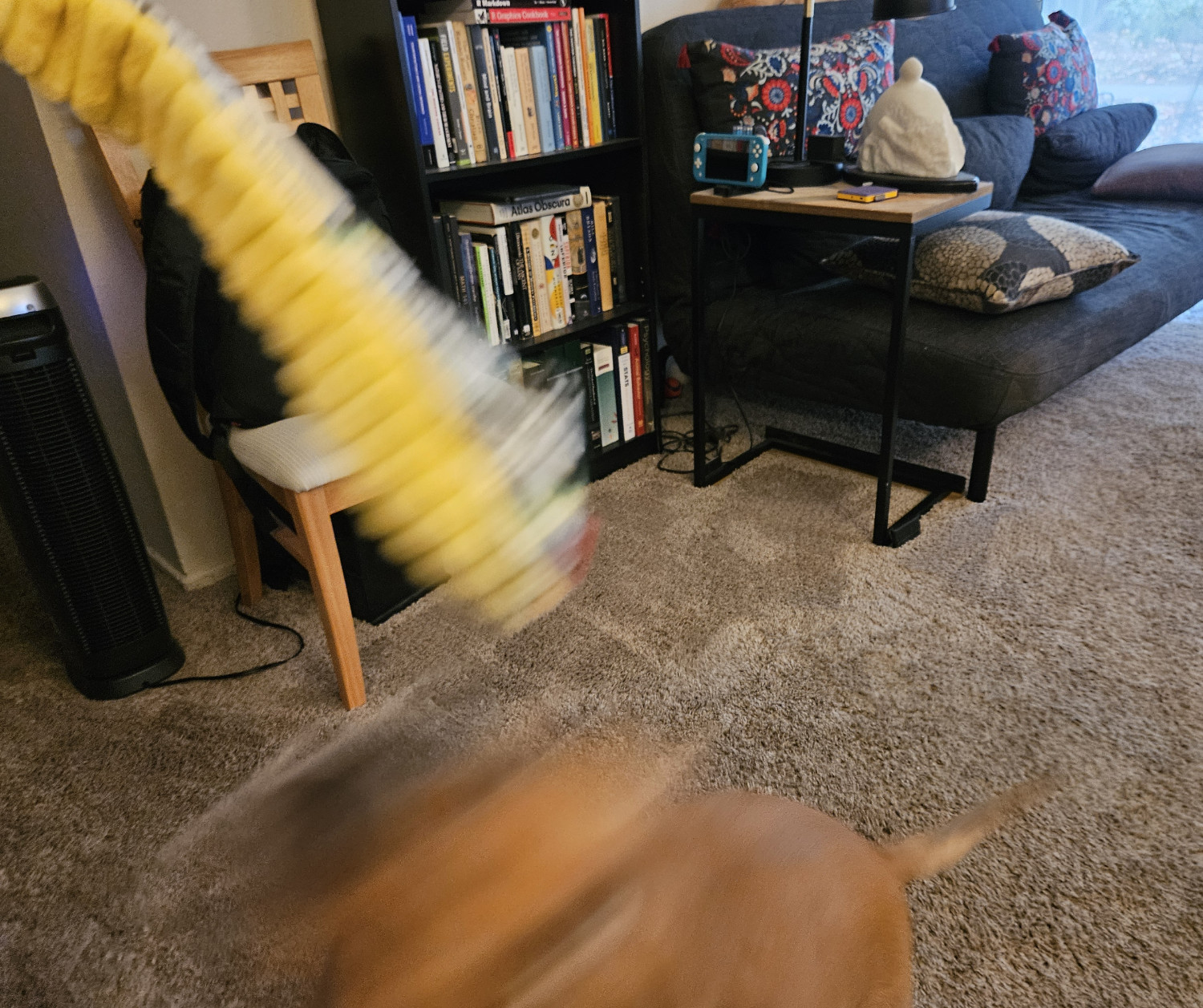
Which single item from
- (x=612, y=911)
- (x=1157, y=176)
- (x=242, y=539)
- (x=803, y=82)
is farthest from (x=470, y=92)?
(x=1157, y=176)

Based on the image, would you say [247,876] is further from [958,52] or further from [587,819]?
[958,52]

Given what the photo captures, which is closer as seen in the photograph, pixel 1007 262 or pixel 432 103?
pixel 432 103

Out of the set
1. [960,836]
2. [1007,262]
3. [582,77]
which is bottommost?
[960,836]

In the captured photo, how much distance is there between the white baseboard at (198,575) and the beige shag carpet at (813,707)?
0.03 meters

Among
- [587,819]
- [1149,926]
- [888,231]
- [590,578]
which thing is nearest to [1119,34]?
[888,231]

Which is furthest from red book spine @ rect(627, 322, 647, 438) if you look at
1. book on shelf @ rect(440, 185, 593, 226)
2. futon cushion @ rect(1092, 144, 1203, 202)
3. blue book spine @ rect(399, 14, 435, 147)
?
futon cushion @ rect(1092, 144, 1203, 202)

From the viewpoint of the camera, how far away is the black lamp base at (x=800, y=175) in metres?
1.97

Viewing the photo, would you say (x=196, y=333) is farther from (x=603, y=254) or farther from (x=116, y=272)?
(x=603, y=254)

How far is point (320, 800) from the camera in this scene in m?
1.34

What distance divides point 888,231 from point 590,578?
946 mm

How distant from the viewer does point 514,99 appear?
198cm

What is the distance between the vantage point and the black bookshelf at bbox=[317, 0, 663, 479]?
5.85 feet

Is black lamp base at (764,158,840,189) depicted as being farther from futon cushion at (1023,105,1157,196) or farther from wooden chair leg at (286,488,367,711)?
futon cushion at (1023,105,1157,196)

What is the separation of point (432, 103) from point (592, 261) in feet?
1.91
